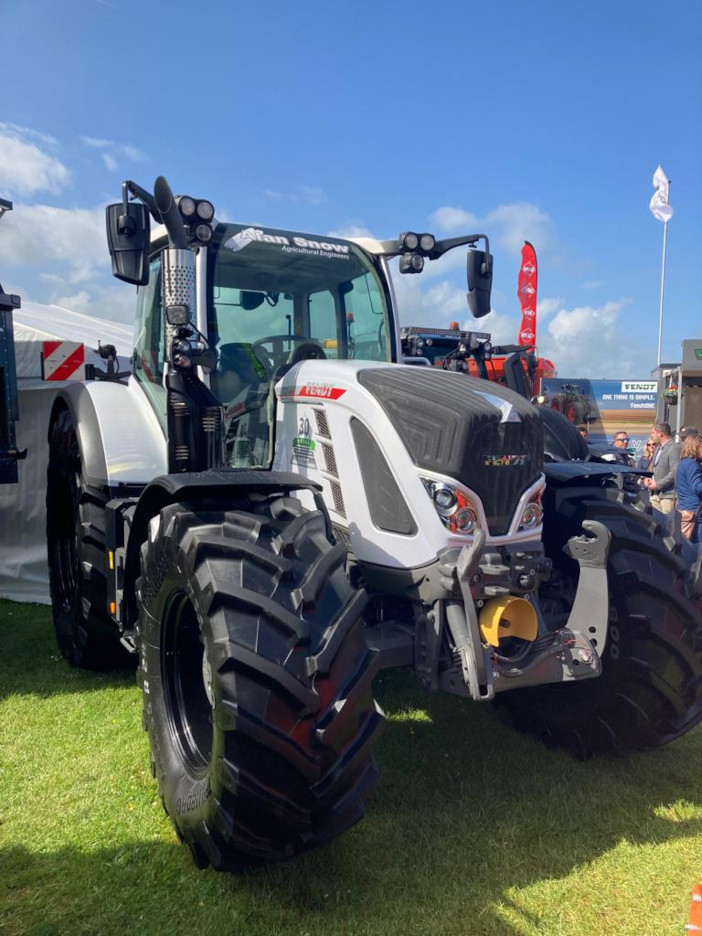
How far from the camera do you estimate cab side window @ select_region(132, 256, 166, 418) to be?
4211mm

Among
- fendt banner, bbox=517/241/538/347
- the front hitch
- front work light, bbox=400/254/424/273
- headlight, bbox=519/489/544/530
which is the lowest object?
the front hitch

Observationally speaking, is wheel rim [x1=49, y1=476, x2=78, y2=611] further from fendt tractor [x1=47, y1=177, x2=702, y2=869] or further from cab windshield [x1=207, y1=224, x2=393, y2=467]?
cab windshield [x1=207, y1=224, x2=393, y2=467]

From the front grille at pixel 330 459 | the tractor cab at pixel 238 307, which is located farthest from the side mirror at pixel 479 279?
the front grille at pixel 330 459

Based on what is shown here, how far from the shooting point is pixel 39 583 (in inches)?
278

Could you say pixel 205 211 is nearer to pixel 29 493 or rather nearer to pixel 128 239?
pixel 128 239

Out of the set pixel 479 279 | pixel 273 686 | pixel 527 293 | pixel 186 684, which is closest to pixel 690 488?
pixel 479 279

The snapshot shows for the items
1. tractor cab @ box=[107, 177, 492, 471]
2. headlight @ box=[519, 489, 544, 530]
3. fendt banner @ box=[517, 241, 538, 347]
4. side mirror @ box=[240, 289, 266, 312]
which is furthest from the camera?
fendt banner @ box=[517, 241, 538, 347]

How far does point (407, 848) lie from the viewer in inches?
112

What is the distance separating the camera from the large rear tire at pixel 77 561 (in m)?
4.02

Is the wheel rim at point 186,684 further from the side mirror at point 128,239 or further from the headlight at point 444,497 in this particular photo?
the side mirror at point 128,239

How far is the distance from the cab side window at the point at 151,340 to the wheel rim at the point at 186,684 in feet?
4.84

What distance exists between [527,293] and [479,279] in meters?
15.5

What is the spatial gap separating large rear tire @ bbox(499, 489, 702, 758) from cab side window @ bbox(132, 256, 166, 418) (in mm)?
2213

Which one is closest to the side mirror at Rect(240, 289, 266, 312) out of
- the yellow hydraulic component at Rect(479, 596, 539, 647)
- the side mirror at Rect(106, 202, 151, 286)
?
the side mirror at Rect(106, 202, 151, 286)
